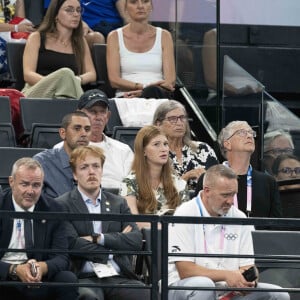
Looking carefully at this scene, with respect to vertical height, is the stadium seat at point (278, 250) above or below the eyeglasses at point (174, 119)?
below

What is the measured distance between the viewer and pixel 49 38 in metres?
13.0

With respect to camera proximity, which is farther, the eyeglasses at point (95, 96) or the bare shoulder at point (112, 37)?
the bare shoulder at point (112, 37)

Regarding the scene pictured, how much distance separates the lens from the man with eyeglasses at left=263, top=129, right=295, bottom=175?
11961 mm

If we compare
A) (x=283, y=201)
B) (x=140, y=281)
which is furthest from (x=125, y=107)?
(x=140, y=281)

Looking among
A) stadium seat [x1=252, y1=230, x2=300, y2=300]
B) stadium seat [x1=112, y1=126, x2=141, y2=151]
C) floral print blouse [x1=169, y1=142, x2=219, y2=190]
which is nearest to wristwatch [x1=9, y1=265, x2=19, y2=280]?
stadium seat [x1=252, y1=230, x2=300, y2=300]

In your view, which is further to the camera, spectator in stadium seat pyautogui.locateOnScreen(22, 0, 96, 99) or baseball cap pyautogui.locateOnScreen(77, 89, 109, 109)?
spectator in stadium seat pyautogui.locateOnScreen(22, 0, 96, 99)

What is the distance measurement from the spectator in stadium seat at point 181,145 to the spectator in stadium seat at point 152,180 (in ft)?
1.70

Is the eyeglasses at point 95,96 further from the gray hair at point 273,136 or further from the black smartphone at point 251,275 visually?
the black smartphone at point 251,275

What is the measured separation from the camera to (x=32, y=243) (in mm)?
9578

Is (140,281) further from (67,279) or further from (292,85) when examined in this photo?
(292,85)

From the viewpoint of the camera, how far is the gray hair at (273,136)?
11992 millimetres

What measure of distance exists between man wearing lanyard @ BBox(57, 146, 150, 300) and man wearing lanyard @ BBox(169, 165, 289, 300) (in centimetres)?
27

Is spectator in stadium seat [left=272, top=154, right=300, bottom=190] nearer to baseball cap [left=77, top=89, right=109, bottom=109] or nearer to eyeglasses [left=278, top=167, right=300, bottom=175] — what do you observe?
eyeglasses [left=278, top=167, right=300, bottom=175]

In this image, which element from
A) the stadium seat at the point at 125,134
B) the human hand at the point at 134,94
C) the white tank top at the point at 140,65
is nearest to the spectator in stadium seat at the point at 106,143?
the stadium seat at the point at 125,134
